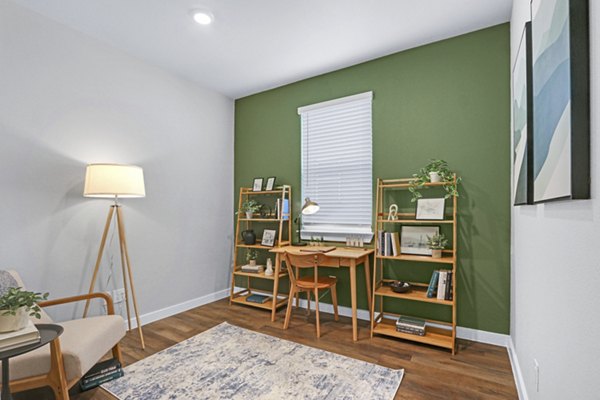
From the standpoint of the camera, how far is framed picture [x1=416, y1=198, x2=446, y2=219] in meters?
2.71

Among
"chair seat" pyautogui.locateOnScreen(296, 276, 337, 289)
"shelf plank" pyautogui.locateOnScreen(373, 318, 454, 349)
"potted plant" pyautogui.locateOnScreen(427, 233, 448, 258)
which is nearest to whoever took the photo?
"shelf plank" pyautogui.locateOnScreen(373, 318, 454, 349)

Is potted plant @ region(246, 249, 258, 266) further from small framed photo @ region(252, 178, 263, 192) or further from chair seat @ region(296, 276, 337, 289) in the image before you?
chair seat @ region(296, 276, 337, 289)

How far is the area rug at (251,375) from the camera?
6.46 ft

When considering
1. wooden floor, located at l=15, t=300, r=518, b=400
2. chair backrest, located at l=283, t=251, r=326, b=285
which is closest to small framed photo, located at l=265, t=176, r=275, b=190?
chair backrest, located at l=283, t=251, r=326, b=285

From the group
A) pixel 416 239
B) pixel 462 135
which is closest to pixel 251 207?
pixel 416 239

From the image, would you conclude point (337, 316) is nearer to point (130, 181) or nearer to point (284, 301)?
point (284, 301)

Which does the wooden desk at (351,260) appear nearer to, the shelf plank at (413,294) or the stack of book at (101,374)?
the shelf plank at (413,294)

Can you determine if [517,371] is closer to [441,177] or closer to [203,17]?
[441,177]

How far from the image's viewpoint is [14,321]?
1536mm

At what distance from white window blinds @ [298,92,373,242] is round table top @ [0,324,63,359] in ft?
8.16

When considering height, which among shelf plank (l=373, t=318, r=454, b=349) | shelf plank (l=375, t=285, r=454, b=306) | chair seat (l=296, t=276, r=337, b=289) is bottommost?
shelf plank (l=373, t=318, r=454, b=349)

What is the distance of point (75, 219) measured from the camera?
267 centimetres

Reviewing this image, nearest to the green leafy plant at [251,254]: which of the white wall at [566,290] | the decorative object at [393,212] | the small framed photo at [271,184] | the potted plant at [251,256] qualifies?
the potted plant at [251,256]

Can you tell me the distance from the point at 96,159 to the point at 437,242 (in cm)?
320
